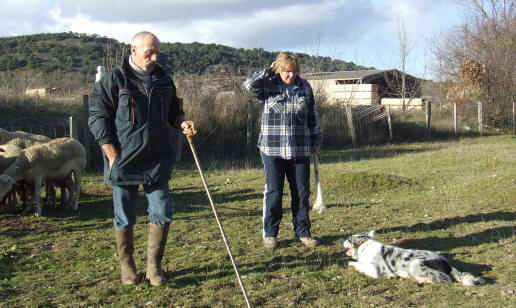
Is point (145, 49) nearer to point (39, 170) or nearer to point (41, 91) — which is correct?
point (39, 170)

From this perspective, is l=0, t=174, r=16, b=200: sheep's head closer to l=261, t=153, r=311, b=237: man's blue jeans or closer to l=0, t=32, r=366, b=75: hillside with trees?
l=261, t=153, r=311, b=237: man's blue jeans

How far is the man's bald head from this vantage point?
4168 mm

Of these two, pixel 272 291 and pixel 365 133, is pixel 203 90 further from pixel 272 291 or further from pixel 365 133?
pixel 272 291

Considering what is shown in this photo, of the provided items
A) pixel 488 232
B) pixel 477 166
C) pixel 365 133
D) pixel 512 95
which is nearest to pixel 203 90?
pixel 365 133

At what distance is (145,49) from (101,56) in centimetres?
2985

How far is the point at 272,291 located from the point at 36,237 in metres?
3.62

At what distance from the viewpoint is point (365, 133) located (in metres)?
19.5

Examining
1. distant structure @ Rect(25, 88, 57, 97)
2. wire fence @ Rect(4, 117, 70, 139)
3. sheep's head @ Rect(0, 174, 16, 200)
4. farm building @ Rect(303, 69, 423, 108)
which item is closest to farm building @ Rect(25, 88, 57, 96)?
distant structure @ Rect(25, 88, 57, 97)

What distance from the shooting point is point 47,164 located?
7.81 m

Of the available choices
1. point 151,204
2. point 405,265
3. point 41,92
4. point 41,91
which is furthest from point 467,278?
point 41,91

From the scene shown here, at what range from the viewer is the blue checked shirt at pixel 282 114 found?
534 cm

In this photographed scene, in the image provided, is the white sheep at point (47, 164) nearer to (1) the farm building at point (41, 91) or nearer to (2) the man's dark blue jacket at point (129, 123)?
(2) the man's dark blue jacket at point (129, 123)

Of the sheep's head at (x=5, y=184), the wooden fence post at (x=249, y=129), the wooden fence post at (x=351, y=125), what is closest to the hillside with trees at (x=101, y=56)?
the wooden fence post at (x=249, y=129)

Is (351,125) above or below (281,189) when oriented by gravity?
above
